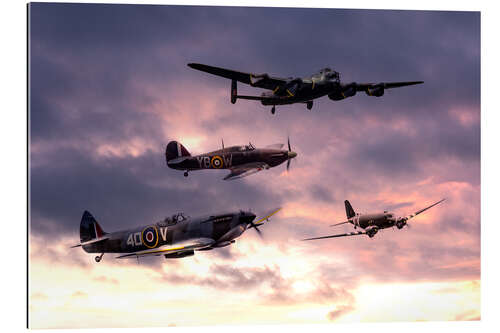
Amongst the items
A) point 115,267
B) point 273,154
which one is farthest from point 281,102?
point 115,267

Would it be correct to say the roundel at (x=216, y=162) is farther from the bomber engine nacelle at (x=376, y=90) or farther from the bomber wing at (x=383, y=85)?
the bomber engine nacelle at (x=376, y=90)

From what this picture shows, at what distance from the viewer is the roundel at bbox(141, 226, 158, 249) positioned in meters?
17.9

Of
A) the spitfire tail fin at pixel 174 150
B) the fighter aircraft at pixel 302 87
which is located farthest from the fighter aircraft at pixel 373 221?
the spitfire tail fin at pixel 174 150

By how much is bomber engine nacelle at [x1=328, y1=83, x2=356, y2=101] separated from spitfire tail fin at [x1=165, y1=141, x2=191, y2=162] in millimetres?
3998

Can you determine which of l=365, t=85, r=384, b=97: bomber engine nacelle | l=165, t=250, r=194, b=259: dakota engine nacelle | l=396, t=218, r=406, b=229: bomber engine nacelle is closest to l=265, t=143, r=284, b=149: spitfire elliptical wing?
l=365, t=85, r=384, b=97: bomber engine nacelle

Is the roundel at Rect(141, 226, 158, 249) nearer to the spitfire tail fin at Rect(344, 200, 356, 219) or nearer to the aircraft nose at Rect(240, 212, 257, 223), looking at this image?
the aircraft nose at Rect(240, 212, 257, 223)

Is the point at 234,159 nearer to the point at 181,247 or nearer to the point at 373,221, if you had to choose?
the point at 181,247

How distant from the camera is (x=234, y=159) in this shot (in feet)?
62.3

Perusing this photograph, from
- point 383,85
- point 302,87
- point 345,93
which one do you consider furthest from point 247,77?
point 383,85

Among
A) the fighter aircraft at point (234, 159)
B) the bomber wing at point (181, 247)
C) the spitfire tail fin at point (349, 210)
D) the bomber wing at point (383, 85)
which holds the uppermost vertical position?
the bomber wing at point (383, 85)

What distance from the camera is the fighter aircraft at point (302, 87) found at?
59.5ft

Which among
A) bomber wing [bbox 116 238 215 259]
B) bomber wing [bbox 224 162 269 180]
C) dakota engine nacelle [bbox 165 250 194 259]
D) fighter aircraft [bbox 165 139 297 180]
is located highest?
fighter aircraft [bbox 165 139 297 180]

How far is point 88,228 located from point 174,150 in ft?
9.05

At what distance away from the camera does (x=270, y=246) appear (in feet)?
59.4
